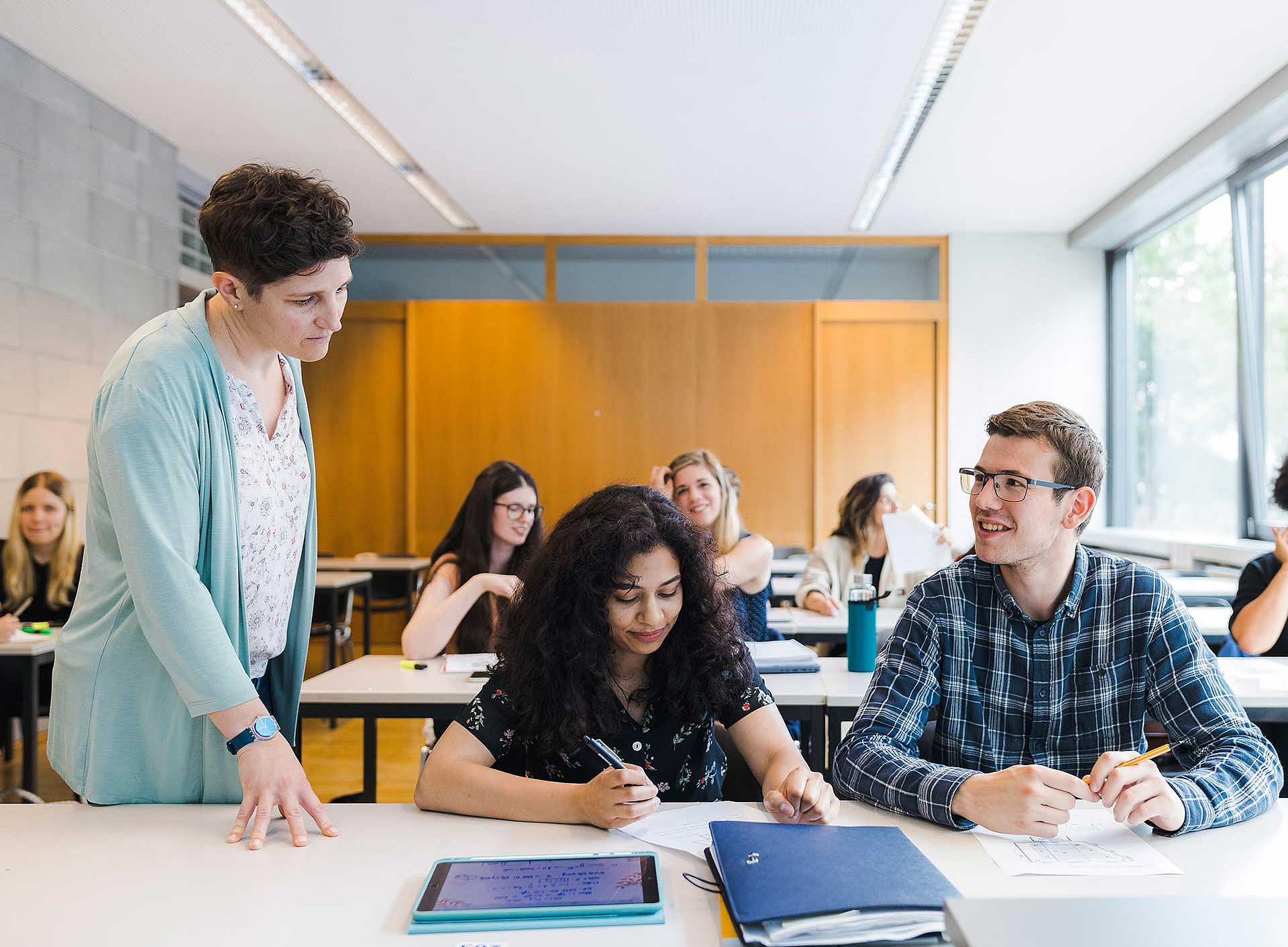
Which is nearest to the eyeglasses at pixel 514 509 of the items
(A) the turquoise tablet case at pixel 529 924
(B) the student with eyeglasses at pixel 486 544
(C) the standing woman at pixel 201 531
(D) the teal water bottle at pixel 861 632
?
(B) the student with eyeglasses at pixel 486 544

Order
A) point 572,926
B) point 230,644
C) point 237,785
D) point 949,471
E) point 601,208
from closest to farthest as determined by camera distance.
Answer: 1. point 572,926
2. point 230,644
3. point 237,785
4. point 601,208
5. point 949,471

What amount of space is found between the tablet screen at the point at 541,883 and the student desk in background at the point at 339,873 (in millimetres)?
34

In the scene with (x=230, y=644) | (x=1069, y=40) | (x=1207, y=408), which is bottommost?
(x=230, y=644)

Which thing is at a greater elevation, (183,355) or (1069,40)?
(1069,40)

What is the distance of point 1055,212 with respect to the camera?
21.1ft

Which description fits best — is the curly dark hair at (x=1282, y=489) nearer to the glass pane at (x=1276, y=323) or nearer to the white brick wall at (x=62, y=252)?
the glass pane at (x=1276, y=323)

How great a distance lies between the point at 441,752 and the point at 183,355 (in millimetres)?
689

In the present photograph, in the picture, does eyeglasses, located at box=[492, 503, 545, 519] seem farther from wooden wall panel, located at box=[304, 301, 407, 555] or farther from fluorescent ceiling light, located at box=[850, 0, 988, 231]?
wooden wall panel, located at box=[304, 301, 407, 555]

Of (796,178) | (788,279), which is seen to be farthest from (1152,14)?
(788,279)

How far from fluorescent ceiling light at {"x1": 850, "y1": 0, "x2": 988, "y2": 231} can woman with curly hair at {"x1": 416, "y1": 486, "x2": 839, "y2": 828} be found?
10.0 feet

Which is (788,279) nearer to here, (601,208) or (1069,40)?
(601,208)

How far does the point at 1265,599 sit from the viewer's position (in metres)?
2.75

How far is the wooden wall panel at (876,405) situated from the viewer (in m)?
7.04

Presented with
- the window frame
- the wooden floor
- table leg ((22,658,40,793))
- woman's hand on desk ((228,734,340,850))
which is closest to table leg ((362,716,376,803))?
the wooden floor
